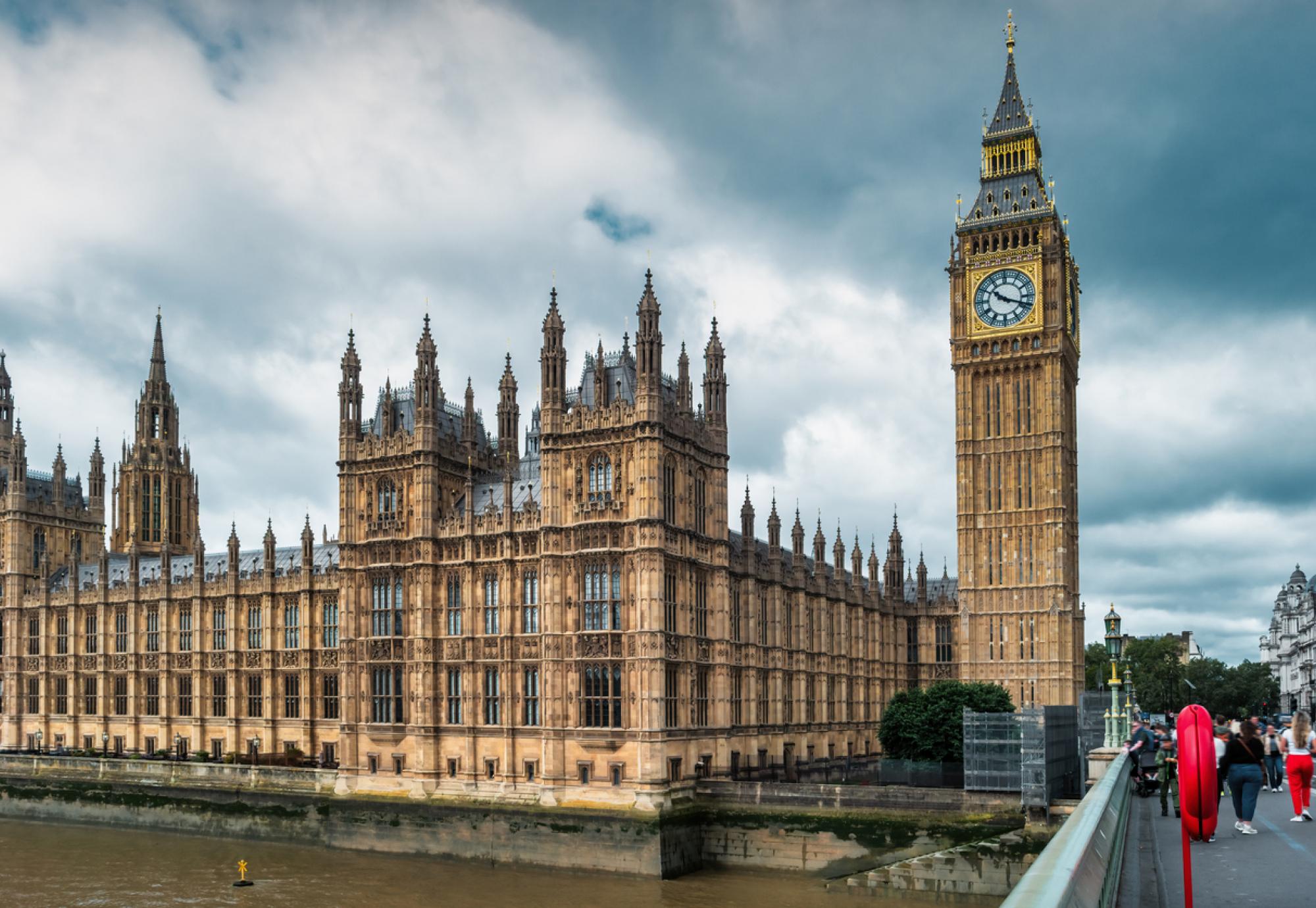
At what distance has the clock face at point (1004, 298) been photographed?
10069 centimetres

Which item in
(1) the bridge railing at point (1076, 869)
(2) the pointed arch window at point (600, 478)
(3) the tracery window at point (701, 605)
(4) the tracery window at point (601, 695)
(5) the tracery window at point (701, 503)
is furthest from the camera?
(5) the tracery window at point (701, 503)

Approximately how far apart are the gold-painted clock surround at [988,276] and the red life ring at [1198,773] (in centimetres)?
9431

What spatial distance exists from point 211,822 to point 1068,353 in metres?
73.1

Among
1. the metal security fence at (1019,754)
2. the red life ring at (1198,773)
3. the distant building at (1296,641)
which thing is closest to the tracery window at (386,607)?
the metal security fence at (1019,754)

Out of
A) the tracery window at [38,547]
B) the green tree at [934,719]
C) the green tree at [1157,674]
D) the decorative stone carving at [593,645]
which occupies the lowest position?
the green tree at [1157,674]

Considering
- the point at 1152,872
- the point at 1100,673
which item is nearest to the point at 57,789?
the point at 1152,872

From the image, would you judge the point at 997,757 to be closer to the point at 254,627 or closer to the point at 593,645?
the point at 593,645

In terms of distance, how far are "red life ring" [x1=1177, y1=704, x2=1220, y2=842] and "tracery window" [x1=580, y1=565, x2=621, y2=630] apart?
51437 mm

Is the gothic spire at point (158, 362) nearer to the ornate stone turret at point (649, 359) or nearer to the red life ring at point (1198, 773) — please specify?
the ornate stone turret at point (649, 359)

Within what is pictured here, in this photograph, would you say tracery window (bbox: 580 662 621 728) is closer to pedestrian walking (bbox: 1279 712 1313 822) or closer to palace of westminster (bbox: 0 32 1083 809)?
palace of westminster (bbox: 0 32 1083 809)

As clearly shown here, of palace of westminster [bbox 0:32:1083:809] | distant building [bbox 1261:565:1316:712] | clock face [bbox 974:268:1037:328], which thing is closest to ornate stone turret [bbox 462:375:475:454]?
palace of westminster [bbox 0:32:1083:809]

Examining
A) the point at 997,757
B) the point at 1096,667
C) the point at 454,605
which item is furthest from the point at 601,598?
the point at 1096,667

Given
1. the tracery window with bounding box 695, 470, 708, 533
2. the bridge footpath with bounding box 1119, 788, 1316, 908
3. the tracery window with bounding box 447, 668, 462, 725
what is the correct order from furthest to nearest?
1. the tracery window with bounding box 447, 668, 462, 725
2. the tracery window with bounding box 695, 470, 708, 533
3. the bridge footpath with bounding box 1119, 788, 1316, 908

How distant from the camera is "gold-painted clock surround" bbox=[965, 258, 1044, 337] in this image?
9994cm
